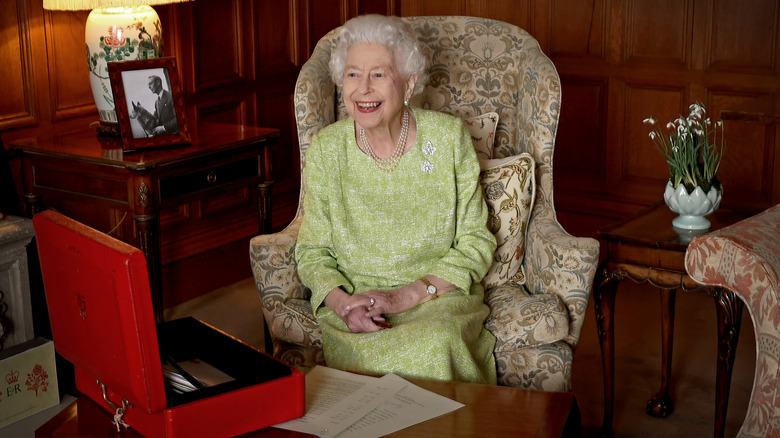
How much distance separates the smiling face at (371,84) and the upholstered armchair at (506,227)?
1.18ft

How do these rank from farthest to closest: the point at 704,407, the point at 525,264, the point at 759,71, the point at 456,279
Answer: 1. the point at 759,71
2. the point at 704,407
3. the point at 525,264
4. the point at 456,279

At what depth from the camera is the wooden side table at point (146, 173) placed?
2.70 metres

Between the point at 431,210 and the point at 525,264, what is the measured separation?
38 cm

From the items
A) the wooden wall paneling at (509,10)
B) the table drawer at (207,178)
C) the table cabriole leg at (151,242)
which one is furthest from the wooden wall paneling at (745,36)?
the table cabriole leg at (151,242)

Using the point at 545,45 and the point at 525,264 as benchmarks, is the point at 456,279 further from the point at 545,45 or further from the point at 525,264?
the point at 545,45

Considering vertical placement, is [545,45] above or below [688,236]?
above

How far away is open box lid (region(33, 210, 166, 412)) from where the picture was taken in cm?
146

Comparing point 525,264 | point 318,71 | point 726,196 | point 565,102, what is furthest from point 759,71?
point 318,71

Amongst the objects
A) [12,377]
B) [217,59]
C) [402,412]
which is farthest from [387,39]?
[217,59]

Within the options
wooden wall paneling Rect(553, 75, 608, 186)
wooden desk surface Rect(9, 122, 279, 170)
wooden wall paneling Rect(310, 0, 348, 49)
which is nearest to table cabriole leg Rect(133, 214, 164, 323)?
wooden desk surface Rect(9, 122, 279, 170)

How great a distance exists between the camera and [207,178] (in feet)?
9.44

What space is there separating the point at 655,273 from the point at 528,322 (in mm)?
393

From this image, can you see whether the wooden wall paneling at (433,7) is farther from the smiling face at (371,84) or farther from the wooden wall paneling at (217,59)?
the smiling face at (371,84)

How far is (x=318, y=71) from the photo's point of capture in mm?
2684
